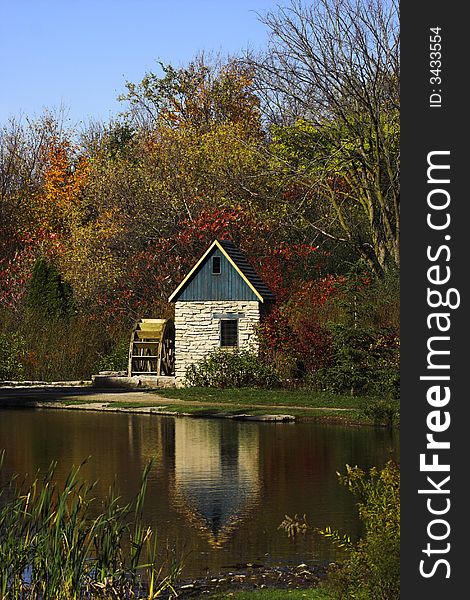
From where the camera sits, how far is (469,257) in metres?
5.95

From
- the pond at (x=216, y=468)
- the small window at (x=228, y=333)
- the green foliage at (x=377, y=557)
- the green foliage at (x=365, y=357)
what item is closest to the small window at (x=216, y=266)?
the small window at (x=228, y=333)

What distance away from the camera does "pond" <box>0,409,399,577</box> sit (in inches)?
571

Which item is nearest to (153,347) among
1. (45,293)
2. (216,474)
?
(45,293)

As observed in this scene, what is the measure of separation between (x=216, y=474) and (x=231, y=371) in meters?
17.2

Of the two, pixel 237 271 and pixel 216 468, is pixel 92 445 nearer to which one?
pixel 216 468

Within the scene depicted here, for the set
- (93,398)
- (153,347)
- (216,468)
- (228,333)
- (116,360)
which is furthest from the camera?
(116,360)

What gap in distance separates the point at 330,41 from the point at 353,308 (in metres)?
12.4

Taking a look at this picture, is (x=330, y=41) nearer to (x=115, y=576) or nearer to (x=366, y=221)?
(x=366, y=221)

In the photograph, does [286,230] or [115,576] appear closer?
[115,576]

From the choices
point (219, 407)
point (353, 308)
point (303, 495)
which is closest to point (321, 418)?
point (219, 407)

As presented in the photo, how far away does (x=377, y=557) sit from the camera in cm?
939

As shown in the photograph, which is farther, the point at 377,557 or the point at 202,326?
the point at 202,326

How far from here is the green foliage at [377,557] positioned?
935cm

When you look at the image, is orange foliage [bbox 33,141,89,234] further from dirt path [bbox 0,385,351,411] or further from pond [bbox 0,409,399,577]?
pond [bbox 0,409,399,577]
